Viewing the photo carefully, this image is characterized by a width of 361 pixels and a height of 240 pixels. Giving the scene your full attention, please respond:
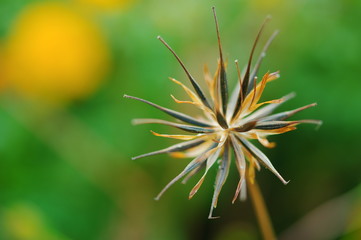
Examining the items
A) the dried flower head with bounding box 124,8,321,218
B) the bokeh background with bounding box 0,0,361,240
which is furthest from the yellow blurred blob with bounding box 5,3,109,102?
the dried flower head with bounding box 124,8,321,218

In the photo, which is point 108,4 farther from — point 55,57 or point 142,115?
point 142,115

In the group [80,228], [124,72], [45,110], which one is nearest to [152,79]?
[124,72]

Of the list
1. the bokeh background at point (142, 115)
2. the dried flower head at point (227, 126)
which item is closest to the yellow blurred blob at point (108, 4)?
the bokeh background at point (142, 115)

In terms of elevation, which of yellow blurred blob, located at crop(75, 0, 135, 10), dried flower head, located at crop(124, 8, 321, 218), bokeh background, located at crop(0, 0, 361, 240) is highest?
yellow blurred blob, located at crop(75, 0, 135, 10)

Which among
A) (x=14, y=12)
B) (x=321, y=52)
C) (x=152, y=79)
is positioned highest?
(x=14, y=12)

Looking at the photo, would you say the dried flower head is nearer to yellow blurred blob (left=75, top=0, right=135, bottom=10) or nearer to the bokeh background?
the bokeh background

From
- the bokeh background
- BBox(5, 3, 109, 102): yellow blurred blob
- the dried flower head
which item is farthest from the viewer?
BBox(5, 3, 109, 102): yellow blurred blob

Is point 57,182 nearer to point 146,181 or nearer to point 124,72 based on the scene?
point 146,181
